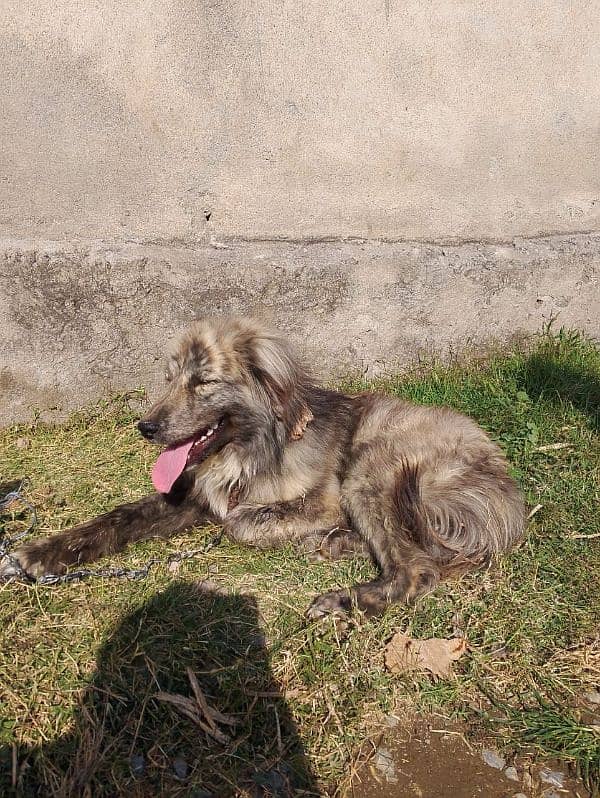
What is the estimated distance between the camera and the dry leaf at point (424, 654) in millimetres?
2732

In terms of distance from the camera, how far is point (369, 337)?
485 cm

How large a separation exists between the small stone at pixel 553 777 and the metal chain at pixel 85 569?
5.74ft

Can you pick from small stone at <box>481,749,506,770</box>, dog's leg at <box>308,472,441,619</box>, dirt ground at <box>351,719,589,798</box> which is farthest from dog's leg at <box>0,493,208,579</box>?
small stone at <box>481,749,506,770</box>

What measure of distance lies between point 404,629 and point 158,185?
10.1ft

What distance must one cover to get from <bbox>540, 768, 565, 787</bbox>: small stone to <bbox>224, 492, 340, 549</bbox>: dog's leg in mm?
1468

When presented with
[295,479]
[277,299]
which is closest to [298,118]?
[277,299]

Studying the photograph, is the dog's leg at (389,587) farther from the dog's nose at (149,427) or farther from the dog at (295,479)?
the dog's nose at (149,427)

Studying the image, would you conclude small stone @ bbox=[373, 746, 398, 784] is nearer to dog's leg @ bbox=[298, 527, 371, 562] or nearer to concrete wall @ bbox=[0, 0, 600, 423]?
dog's leg @ bbox=[298, 527, 371, 562]

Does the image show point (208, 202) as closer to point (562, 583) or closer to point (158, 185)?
point (158, 185)

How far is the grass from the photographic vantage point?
224 centimetres

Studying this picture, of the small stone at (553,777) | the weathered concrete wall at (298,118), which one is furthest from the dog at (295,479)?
the weathered concrete wall at (298,118)

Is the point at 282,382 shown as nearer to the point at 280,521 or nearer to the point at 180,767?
the point at 280,521

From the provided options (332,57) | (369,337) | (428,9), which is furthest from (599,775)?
(428,9)

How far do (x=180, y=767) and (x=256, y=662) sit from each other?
1.71ft
